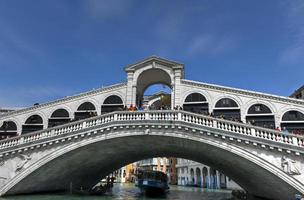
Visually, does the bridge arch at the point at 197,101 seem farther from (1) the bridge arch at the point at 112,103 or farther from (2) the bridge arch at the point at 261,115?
(1) the bridge arch at the point at 112,103

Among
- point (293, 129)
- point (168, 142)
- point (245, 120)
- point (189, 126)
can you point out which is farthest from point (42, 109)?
point (293, 129)

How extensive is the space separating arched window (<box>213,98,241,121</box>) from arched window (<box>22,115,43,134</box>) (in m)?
13.5

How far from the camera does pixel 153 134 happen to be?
53.9 ft

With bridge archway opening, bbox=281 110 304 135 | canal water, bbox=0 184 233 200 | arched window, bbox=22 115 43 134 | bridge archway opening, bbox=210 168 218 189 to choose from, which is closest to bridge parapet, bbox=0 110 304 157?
canal water, bbox=0 184 233 200

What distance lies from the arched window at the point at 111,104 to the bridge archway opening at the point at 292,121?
11.8 metres

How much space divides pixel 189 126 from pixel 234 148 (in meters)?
2.46

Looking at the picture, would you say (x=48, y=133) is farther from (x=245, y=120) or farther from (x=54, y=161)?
(x=245, y=120)

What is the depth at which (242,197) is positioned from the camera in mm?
22703

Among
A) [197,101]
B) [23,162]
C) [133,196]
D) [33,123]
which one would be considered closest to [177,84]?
[197,101]

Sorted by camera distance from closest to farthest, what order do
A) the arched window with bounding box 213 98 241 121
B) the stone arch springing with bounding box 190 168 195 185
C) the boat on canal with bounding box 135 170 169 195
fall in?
the arched window with bounding box 213 98 241 121
the boat on canal with bounding box 135 170 169 195
the stone arch springing with bounding box 190 168 195 185

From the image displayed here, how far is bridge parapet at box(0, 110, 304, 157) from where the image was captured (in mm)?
14873

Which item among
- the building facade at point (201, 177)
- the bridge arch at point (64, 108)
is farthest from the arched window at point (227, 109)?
the building facade at point (201, 177)

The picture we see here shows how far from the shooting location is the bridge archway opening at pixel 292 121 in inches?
809

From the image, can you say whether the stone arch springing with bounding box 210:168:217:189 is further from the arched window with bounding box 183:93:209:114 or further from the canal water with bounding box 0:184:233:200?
the arched window with bounding box 183:93:209:114
